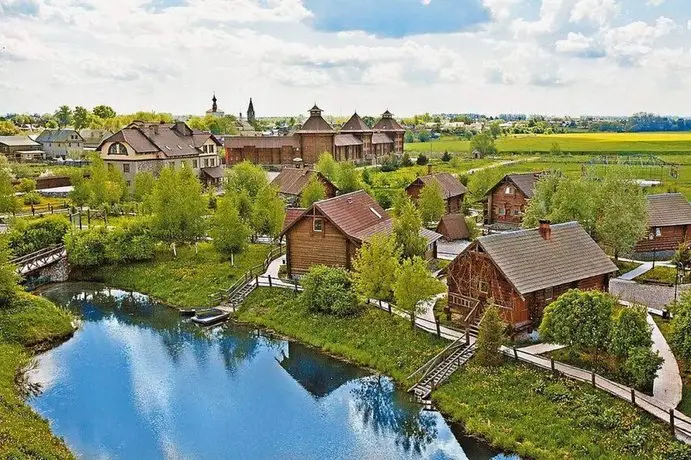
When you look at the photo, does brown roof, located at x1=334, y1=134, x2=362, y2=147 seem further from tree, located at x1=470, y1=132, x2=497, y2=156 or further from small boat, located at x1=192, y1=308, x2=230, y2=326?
small boat, located at x1=192, y1=308, x2=230, y2=326

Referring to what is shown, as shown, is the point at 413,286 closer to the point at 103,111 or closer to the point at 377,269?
the point at 377,269

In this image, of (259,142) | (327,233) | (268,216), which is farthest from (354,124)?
(327,233)

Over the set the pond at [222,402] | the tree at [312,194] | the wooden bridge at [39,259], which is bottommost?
the pond at [222,402]

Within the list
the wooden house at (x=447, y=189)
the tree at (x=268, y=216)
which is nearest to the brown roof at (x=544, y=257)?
the tree at (x=268, y=216)

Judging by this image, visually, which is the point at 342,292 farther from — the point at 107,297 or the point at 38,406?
the point at 107,297

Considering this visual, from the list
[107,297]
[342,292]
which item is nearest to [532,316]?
[342,292]

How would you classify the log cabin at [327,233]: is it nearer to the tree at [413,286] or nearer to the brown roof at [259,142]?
the tree at [413,286]
